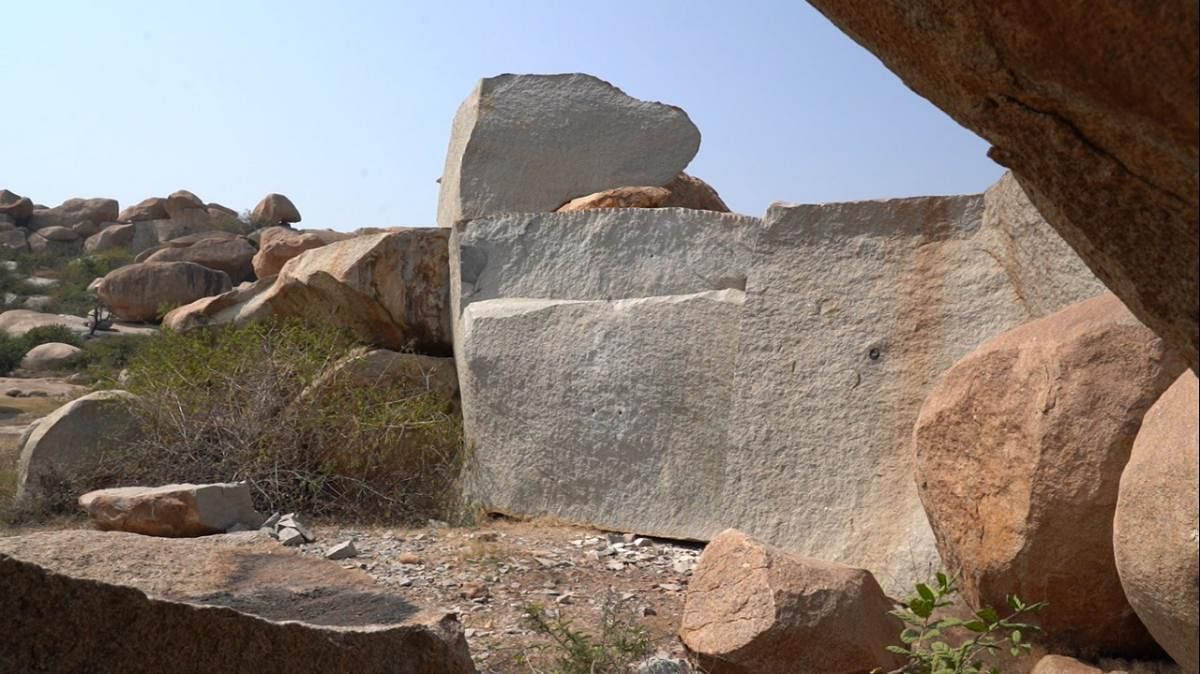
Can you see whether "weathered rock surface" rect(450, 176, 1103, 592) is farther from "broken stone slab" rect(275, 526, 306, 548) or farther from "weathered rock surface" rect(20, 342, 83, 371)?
"weathered rock surface" rect(20, 342, 83, 371)

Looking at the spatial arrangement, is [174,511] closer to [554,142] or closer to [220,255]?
[554,142]

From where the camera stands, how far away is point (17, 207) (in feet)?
102

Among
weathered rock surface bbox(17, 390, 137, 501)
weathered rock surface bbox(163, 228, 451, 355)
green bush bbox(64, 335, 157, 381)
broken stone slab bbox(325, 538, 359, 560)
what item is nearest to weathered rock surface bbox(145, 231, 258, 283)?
green bush bbox(64, 335, 157, 381)

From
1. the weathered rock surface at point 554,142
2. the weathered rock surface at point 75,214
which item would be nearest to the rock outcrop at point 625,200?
the weathered rock surface at point 554,142

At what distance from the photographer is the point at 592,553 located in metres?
5.07

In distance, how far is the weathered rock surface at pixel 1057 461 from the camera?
3.35m

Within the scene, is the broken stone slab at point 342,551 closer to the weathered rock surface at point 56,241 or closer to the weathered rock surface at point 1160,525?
the weathered rock surface at point 1160,525

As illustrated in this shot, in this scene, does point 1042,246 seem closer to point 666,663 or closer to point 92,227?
point 666,663

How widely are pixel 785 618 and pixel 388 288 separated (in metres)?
4.22

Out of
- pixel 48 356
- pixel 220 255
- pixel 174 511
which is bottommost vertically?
pixel 48 356

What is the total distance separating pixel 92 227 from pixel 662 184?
1090 inches

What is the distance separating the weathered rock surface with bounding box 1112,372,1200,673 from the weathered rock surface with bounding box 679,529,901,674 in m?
1.09

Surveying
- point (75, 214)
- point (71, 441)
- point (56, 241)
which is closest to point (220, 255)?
point (56, 241)

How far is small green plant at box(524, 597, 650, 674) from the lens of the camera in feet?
11.5
